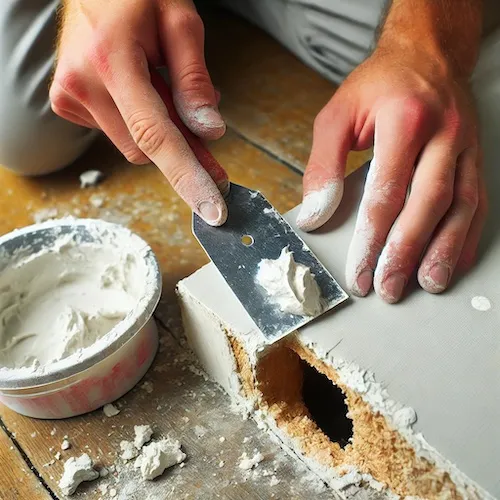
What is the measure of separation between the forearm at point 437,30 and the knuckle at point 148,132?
1.84ft

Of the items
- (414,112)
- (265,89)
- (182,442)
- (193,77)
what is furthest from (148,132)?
(265,89)

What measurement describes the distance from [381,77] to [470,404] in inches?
25.1

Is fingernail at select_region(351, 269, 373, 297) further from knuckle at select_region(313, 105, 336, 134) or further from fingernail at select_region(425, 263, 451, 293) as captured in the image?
knuckle at select_region(313, 105, 336, 134)

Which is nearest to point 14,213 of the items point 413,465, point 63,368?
point 63,368

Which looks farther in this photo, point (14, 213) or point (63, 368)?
point (14, 213)

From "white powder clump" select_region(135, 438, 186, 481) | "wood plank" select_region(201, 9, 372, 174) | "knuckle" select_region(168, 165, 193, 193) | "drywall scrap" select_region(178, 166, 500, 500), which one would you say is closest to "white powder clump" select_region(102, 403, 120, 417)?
"white powder clump" select_region(135, 438, 186, 481)

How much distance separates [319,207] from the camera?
121 centimetres

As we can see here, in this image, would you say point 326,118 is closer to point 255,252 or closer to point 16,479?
point 255,252

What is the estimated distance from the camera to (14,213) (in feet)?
5.61

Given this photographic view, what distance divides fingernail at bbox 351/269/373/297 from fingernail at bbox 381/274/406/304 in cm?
3

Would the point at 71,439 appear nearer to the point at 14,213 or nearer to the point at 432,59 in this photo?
the point at 14,213

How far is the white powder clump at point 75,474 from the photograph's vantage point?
1.16 m

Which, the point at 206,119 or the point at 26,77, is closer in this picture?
the point at 206,119

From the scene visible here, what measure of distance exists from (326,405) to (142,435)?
0.37 m
